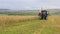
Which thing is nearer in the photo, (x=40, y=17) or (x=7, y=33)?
(x=7, y=33)

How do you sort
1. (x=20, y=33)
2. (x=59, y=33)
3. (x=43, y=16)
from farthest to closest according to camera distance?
(x=43, y=16), (x=59, y=33), (x=20, y=33)

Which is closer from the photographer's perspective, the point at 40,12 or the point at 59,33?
the point at 59,33

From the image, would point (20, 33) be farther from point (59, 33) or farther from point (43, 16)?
point (43, 16)

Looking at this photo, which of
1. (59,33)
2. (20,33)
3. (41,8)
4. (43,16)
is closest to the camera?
(20,33)

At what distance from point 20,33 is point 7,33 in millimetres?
1083

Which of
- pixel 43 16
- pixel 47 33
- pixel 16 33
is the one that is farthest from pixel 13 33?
pixel 43 16

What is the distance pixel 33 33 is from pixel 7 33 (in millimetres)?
2219

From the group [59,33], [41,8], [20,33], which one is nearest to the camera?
[20,33]

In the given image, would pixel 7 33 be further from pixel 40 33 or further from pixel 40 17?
pixel 40 17

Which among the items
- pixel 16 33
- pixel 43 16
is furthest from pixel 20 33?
pixel 43 16

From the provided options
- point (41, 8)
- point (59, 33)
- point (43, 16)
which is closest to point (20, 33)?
point (59, 33)

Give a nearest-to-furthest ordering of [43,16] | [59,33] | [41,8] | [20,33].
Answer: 1. [20,33]
2. [59,33]
3. [43,16]
4. [41,8]

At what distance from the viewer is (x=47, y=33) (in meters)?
16.5

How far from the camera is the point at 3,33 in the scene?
15.7 meters
